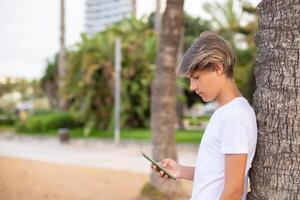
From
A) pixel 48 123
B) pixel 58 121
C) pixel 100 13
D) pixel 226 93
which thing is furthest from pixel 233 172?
pixel 100 13

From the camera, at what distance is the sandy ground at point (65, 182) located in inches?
335

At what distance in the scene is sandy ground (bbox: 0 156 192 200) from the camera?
27.9 feet

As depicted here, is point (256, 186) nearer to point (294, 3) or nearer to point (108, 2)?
point (294, 3)

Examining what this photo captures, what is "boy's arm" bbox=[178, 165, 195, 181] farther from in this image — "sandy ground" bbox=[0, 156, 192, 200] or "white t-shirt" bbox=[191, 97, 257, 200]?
"sandy ground" bbox=[0, 156, 192, 200]

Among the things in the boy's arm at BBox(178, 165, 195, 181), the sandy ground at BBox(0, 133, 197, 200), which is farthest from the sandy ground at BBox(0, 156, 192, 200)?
the boy's arm at BBox(178, 165, 195, 181)

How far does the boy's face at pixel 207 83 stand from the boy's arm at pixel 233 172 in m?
0.31

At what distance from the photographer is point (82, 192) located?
8.84m

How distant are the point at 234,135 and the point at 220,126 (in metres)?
0.09

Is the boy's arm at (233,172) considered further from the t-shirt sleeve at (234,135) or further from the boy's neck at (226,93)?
the boy's neck at (226,93)

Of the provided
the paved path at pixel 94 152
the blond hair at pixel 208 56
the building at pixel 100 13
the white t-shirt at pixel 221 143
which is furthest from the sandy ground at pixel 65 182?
the building at pixel 100 13

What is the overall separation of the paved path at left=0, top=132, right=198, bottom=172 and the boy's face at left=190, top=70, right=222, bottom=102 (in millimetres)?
9260

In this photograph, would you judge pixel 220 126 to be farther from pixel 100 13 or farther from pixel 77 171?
pixel 100 13

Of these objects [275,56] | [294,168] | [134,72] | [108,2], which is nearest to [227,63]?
[275,56]

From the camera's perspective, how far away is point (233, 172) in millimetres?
2131
